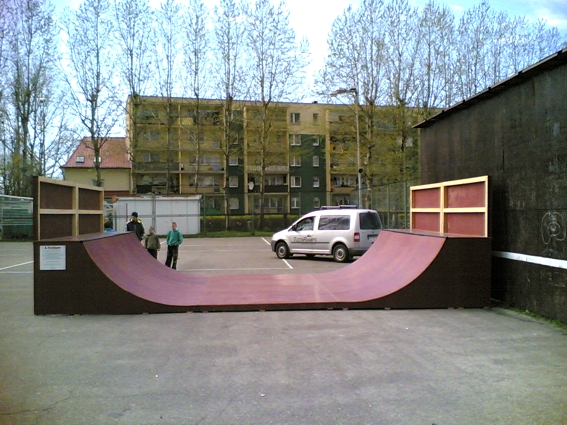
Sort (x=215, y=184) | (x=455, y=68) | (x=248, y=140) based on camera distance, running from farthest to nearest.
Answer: (x=215, y=184)
(x=248, y=140)
(x=455, y=68)

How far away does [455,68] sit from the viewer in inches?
1455

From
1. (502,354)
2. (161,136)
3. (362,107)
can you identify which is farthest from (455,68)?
(502,354)

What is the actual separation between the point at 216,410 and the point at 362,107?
3441 cm

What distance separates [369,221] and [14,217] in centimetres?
2634

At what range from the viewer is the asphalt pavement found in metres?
4.48

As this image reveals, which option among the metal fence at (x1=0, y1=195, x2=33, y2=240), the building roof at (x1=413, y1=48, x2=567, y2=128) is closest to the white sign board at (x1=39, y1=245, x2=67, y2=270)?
the building roof at (x1=413, y1=48, x2=567, y2=128)

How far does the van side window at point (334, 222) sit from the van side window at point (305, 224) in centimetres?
47

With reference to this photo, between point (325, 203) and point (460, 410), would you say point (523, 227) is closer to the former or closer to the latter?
point (460, 410)

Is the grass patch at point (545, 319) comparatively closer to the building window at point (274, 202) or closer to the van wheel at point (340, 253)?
the van wheel at point (340, 253)

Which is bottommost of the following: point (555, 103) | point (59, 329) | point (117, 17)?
point (59, 329)

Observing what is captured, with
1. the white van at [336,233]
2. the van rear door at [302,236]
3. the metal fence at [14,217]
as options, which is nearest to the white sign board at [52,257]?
the white van at [336,233]

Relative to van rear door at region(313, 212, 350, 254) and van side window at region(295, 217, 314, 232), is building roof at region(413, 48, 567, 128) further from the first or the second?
van side window at region(295, 217, 314, 232)

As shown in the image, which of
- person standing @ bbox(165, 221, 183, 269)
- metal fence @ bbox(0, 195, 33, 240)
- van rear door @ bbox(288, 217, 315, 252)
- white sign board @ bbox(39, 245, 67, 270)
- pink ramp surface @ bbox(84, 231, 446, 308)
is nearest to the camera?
white sign board @ bbox(39, 245, 67, 270)

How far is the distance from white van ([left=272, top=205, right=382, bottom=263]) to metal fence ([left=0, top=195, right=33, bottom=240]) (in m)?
22.3
